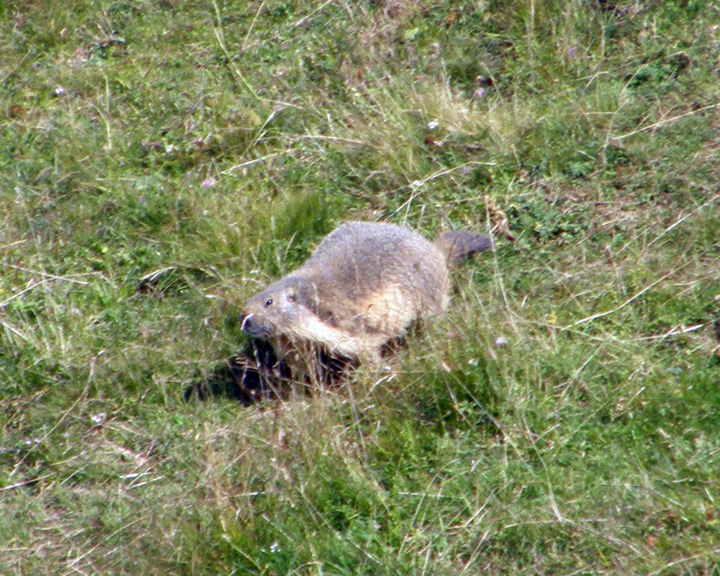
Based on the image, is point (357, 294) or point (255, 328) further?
point (357, 294)

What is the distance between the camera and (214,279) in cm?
588

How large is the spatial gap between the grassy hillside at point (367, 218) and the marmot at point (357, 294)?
0.27 m

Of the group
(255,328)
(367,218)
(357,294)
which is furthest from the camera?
(367,218)

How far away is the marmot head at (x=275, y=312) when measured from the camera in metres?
5.05

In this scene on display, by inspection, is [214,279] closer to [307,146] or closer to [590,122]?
[307,146]

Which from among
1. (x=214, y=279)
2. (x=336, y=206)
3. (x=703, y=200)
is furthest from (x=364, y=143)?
(x=703, y=200)

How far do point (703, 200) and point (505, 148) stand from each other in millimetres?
1329

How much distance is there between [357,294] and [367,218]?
99 cm

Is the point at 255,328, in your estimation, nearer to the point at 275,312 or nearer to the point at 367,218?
the point at 275,312

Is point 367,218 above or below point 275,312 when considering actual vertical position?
below

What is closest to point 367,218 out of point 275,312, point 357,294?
point 357,294

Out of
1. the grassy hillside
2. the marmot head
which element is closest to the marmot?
the marmot head

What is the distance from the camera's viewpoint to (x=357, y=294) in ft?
17.6

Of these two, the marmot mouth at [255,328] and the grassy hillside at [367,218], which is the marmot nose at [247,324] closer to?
the marmot mouth at [255,328]
